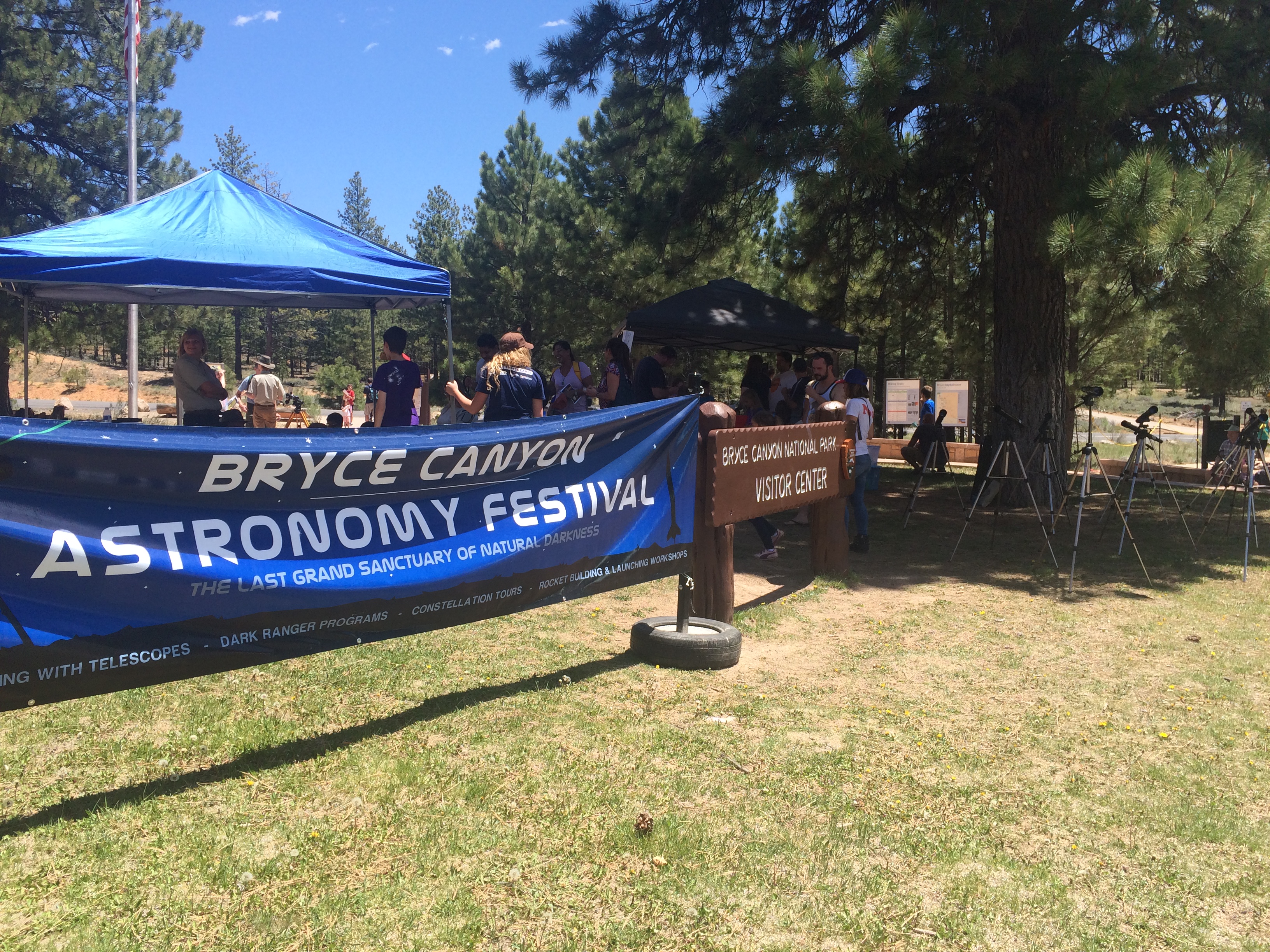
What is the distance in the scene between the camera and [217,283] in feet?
26.7

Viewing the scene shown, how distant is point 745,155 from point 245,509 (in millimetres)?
7473

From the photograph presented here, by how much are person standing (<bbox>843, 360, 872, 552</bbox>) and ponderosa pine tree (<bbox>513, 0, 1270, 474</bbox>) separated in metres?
2.08

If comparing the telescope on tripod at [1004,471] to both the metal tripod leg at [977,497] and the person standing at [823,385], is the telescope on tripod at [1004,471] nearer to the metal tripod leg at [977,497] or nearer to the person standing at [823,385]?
the metal tripod leg at [977,497]

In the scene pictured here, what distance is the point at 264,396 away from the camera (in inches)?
400

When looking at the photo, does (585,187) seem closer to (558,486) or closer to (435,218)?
(558,486)

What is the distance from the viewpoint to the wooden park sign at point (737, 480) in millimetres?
5871

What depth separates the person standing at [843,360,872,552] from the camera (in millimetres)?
8836

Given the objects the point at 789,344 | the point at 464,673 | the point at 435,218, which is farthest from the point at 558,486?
the point at 435,218

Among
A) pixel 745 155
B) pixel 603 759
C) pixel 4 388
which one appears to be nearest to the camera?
pixel 603 759

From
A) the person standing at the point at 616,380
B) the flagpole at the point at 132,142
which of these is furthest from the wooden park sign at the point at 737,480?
the flagpole at the point at 132,142

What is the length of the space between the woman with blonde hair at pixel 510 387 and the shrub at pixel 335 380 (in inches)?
1684

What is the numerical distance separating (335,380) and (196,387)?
42627 mm

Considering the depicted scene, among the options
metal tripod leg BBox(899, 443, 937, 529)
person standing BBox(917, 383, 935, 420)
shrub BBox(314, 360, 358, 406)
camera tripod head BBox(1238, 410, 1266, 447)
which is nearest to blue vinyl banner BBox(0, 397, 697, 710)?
metal tripod leg BBox(899, 443, 937, 529)

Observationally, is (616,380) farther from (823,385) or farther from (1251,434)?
(1251,434)
